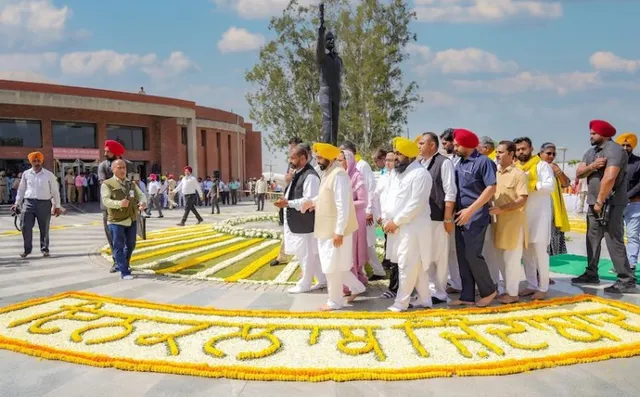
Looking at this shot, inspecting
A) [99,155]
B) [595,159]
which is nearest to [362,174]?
[595,159]

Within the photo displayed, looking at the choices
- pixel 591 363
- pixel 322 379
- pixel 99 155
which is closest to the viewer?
pixel 322 379

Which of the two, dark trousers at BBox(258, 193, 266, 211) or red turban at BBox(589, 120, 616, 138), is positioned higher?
→ red turban at BBox(589, 120, 616, 138)

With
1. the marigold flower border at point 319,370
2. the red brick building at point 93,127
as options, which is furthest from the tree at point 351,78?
the marigold flower border at point 319,370

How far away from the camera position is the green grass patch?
666 centimetres

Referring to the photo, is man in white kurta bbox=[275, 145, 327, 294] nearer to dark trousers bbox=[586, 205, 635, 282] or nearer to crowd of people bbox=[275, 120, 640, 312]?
crowd of people bbox=[275, 120, 640, 312]

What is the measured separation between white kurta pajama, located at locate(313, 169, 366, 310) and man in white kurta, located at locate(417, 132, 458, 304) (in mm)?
830

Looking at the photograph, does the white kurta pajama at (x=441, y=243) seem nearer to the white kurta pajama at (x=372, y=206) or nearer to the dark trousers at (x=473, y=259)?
the dark trousers at (x=473, y=259)

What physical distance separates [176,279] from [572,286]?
A: 16.0 ft

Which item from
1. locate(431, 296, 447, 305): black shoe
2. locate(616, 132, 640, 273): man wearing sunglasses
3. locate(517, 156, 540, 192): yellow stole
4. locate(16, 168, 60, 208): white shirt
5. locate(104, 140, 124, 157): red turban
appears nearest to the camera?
locate(431, 296, 447, 305): black shoe

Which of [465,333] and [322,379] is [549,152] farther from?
[322,379]

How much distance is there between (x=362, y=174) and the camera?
6172 millimetres

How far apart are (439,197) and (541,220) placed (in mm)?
1279

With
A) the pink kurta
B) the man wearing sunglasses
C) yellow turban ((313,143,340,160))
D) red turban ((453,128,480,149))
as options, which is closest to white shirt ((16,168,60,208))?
the pink kurta

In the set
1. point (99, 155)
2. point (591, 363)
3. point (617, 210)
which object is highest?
point (99, 155)
